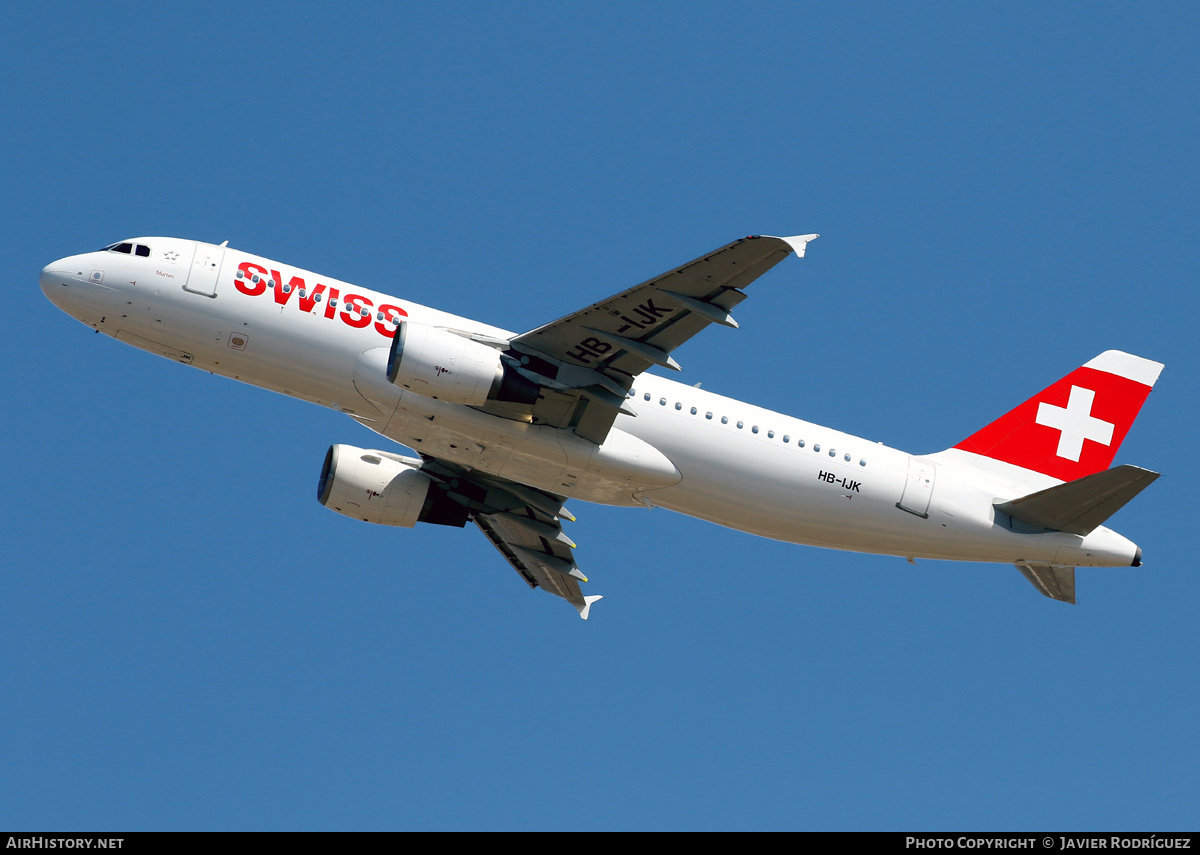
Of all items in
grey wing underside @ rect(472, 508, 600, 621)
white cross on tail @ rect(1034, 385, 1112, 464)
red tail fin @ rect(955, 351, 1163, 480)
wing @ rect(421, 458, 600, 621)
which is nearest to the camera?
red tail fin @ rect(955, 351, 1163, 480)

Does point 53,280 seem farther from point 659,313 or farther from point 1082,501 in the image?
point 1082,501

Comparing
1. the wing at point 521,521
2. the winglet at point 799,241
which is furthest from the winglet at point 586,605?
the winglet at point 799,241

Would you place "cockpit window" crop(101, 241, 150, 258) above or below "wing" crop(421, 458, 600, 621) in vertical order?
above

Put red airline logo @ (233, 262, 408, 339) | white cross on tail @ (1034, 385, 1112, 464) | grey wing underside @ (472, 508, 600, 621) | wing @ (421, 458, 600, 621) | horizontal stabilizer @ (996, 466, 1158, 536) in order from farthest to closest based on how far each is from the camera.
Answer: grey wing underside @ (472, 508, 600, 621)
wing @ (421, 458, 600, 621)
white cross on tail @ (1034, 385, 1112, 464)
horizontal stabilizer @ (996, 466, 1158, 536)
red airline logo @ (233, 262, 408, 339)

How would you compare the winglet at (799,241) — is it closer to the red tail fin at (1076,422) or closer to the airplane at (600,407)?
the airplane at (600,407)

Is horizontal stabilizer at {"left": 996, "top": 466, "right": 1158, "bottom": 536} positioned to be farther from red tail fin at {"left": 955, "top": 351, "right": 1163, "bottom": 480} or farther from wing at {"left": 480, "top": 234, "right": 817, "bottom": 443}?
wing at {"left": 480, "top": 234, "right": 817, "bottom": 443}

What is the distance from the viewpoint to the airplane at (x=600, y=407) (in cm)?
3052

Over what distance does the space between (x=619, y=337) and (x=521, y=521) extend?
1007 cm

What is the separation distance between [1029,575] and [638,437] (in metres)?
12.9

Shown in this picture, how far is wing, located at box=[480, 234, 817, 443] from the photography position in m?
28.6

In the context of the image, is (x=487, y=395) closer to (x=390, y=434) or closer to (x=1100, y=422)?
(x=390, y=434)

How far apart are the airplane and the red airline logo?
39mm

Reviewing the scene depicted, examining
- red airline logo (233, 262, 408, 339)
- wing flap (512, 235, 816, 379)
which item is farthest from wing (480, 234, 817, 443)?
red airline logo (233, 262, 408, 339)
